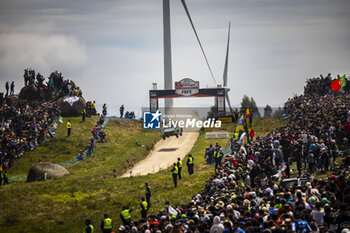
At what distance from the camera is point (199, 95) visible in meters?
63.6

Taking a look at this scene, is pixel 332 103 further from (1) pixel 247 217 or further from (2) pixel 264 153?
(1) pixel 247 217

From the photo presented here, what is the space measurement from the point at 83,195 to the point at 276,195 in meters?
17.2

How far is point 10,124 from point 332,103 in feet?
102

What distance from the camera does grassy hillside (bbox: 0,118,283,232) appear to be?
2297cm

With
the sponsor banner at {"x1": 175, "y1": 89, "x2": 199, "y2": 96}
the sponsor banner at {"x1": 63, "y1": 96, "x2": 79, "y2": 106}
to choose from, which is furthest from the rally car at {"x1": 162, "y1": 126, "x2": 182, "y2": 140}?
the sponsor banner at {"x1": 63, "y1": 96, "x2": 79, "y2": 106}

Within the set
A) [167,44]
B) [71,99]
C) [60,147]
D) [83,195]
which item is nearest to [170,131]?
[71,99]

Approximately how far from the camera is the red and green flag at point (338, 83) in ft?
140

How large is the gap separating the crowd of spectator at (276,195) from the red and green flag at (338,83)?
11.4 meters

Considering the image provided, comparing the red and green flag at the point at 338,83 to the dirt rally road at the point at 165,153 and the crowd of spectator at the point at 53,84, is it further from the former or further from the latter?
the crowd of spectator at the point at 53,84

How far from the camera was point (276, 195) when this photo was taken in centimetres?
1477

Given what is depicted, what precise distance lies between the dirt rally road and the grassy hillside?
1.89 meters

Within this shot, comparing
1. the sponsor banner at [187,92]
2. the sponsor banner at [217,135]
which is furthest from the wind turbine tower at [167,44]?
the sponsor banner at [217,135]

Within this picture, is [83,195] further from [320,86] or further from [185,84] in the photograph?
[185,84]

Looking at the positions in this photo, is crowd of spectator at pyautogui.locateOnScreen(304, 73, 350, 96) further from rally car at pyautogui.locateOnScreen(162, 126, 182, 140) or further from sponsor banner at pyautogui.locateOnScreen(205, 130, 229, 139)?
Result: rally car at pyautogui.locateOnScreen(162, 126, 182, 140)
